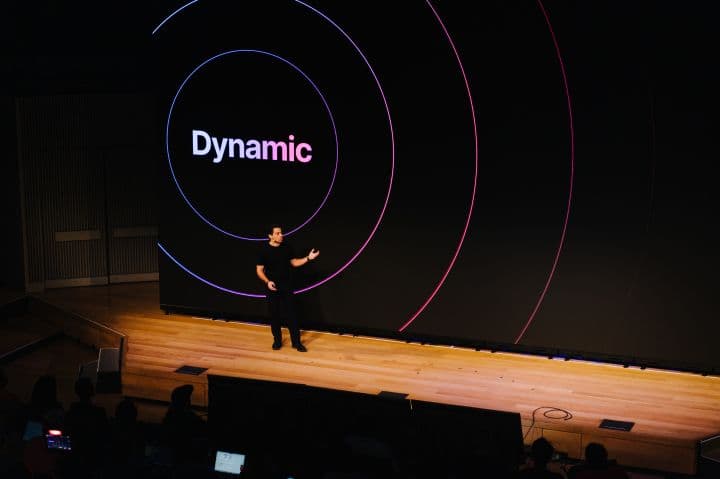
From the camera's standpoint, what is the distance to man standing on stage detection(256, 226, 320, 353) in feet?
35.4

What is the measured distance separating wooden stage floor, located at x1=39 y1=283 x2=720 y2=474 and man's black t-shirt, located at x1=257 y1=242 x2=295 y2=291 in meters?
0.66

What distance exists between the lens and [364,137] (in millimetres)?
10969

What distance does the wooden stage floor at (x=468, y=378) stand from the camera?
879 centimetres

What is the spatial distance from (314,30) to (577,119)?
2.73 metres

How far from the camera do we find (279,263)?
10812 millimetres

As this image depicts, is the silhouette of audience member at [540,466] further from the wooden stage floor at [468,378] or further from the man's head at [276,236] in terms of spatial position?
the man's head at [276,236]

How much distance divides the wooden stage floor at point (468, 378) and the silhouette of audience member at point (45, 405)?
2466 millimetres

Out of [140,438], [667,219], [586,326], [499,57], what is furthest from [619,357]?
[140,438]

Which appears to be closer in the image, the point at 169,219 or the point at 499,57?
the point at 499,57

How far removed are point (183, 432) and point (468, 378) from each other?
146 inches

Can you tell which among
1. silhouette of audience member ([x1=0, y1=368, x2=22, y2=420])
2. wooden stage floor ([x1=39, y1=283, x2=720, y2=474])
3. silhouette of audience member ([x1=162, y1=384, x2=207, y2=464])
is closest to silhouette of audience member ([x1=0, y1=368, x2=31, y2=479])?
silhouette of audience member ([x1=0, y1=368, x2=22, y2=420])

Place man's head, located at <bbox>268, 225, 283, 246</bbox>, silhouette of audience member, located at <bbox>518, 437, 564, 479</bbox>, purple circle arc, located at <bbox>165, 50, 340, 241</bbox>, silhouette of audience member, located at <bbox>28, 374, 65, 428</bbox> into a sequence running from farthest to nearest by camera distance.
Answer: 1. purple circle arc, located at <bbox>165, 50, 340, 241</bbox>
2. man's head, located at <bbox>268, 225, 283, 246</bbox>
3. silhouette of audience member, located at <bbox>28, 374, 65, 428</bbox>
4. silhouette of audience member, located at <bbox>518, 437, 564, 479</bbox>

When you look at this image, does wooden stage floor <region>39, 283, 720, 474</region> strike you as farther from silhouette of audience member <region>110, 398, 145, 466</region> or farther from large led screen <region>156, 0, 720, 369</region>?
silhouette of audience member <region>110, 398, 145, 466</region>

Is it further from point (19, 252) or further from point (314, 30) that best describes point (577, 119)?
point (19, 252)
